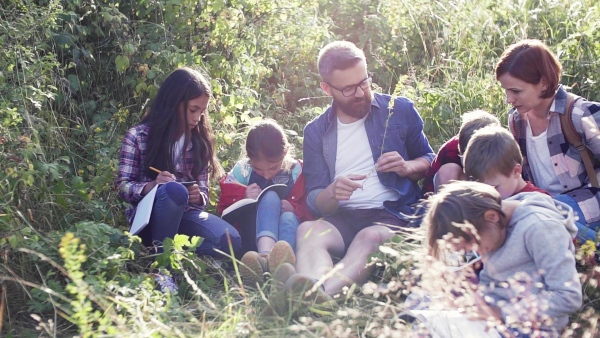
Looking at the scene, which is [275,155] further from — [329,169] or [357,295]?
[357,295]

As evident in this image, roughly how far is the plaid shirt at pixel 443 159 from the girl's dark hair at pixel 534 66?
498 mm

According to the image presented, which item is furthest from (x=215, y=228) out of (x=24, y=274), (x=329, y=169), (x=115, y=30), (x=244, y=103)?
(x=115, y=30)

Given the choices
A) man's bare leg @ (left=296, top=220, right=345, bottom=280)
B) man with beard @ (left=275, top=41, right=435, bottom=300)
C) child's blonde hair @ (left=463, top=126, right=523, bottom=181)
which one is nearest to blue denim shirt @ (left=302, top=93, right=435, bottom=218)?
man with beard @ (left=275, top=41, right=435, bottom=300)

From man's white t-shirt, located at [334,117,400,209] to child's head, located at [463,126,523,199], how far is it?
34.4 inches

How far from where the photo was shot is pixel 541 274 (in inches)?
116

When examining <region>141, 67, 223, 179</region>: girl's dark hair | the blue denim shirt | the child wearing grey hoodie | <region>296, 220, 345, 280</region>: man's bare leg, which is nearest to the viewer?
the child wearing grey hoodie

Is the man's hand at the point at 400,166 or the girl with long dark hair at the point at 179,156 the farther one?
the girl with long dark hair at the point at 179,156

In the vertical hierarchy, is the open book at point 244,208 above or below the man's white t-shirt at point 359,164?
below

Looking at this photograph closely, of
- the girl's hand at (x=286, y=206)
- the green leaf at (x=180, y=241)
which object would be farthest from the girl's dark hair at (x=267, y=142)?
the green leaf at (x=180, y=241)

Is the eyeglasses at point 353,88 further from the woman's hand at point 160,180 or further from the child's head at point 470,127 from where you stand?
the woman's hand at point 160,180

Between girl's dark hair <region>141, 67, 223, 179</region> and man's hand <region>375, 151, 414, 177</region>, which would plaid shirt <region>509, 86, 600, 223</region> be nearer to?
man's hand <region>375, 151, 414, 177</region>

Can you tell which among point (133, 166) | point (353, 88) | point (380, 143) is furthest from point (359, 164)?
point (133, 166)

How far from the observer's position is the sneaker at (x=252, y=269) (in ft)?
12.7

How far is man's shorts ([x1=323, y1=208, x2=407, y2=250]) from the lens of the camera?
4.30 metres
